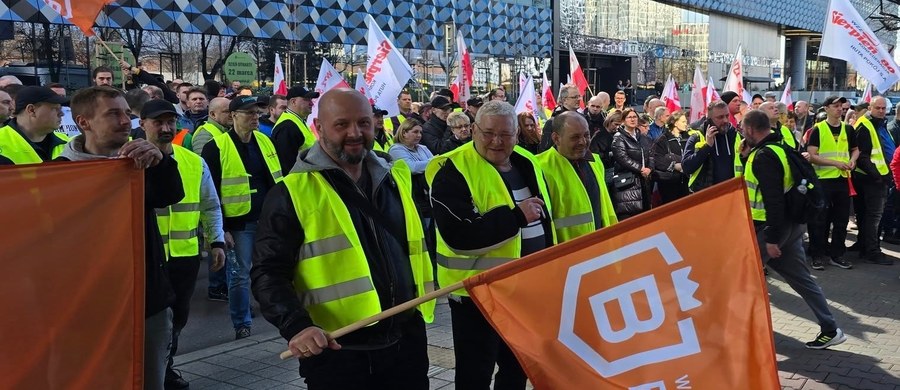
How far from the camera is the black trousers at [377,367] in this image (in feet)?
10.4

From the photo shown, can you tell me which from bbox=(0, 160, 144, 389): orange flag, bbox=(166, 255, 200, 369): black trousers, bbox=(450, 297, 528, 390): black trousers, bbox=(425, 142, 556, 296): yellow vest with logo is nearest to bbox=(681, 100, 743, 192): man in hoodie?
bbox=(425, 142, 556, 296): yellow vest with logo

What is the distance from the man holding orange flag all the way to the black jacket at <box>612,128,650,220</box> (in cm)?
212

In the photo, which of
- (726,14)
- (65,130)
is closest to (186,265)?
(65,130)

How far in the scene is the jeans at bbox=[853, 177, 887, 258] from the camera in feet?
32.0

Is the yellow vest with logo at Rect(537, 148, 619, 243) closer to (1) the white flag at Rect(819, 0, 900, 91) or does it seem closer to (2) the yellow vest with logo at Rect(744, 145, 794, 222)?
(2) the yellow vest with logo at Rect(744, 145, 794, 222)

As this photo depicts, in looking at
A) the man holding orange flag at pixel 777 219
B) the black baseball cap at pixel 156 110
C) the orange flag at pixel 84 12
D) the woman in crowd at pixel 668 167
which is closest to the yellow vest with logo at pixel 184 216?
the black baseball cap at pixel 156 110

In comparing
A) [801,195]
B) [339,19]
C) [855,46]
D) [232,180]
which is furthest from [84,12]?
[339,19]

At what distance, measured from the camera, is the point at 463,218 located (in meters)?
4.02

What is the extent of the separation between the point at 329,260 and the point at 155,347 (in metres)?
1.22

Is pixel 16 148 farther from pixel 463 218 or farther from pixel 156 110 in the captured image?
pixel 463 218

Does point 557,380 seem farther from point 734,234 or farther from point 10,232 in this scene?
point 10,232

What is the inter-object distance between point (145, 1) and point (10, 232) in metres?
24.0

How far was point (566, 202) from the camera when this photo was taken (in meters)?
4.65

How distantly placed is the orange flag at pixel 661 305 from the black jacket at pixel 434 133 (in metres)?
6.60
